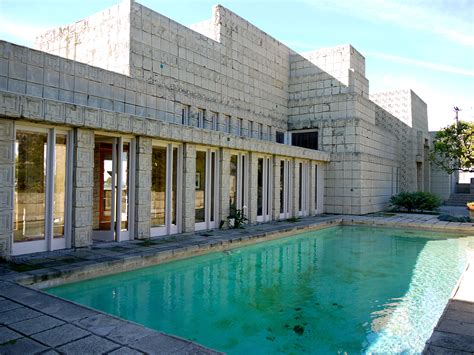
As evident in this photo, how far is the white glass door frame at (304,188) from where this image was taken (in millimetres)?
16531

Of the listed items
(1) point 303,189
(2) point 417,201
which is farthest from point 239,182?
(2) point 417,201

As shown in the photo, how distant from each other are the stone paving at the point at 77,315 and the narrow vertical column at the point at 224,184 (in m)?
3.63

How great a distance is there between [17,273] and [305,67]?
1623cm

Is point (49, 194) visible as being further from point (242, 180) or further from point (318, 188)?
point (318, 188)

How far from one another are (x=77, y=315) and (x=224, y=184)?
8.05 metres

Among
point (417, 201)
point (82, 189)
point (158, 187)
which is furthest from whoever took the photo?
point (417, 201)

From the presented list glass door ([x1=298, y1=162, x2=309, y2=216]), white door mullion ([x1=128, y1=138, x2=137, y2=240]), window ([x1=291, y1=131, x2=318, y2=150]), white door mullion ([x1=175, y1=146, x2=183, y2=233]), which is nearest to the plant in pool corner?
white door mullion ([x1=175, y1=146, x2=183, y2=233])

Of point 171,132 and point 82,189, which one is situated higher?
point 171,132

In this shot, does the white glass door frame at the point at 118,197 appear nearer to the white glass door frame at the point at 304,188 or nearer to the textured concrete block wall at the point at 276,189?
the textured concrete block wall at the point at 276,189

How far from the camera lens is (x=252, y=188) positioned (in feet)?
42.9

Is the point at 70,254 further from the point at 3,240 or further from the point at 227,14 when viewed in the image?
the point at 227,14

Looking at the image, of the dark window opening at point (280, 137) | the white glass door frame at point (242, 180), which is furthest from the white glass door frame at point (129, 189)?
the dark window opening at point (280, 137)

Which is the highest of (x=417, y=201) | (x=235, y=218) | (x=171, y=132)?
(x=171, y=132)

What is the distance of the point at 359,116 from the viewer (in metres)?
17.9
